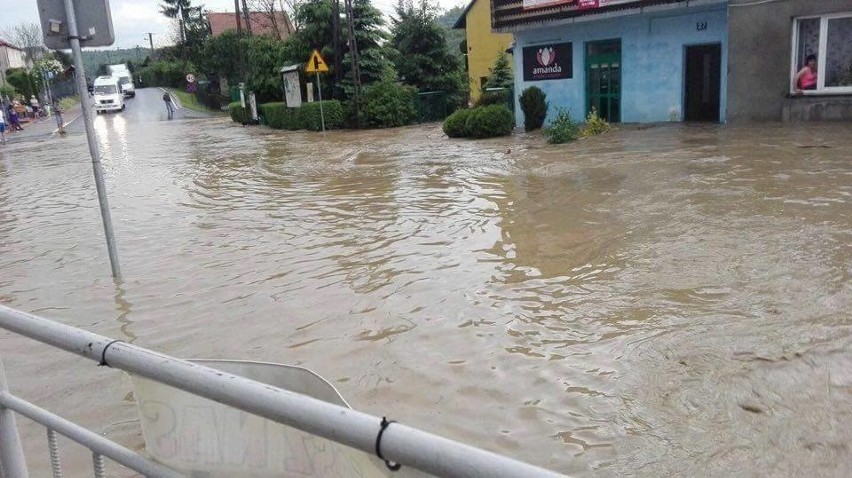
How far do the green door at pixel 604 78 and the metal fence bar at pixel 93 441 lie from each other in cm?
2047

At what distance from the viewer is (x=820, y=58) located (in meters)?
16.8

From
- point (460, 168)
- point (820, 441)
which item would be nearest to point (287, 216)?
point (460, 168)

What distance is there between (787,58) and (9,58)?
2965 inches

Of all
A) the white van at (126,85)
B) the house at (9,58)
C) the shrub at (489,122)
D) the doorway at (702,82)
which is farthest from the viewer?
the white van at (126,85)

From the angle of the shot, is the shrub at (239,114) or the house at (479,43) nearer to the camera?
the house at (479,43)

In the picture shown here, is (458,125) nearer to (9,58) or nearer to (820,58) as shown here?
(820,58)

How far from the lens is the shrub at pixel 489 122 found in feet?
67.6

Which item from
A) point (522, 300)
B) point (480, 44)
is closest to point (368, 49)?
point (480, 44)

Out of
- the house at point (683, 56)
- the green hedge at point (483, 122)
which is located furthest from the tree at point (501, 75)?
the green hedge at point (483, 122)

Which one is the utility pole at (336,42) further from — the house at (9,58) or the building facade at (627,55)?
the house at (9,58)

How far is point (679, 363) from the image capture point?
14.9ft

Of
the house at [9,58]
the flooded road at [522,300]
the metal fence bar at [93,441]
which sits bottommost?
the flooded road at [522,300]

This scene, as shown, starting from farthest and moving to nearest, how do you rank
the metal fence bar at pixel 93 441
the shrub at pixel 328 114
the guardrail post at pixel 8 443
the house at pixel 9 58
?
the house at pixel 9 58 < the shrub at pixel 328 114 < the guardrail post at pixel 8 443 < the metal fence bar at pixel 93 441

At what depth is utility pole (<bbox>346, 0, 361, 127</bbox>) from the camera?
27856mm
